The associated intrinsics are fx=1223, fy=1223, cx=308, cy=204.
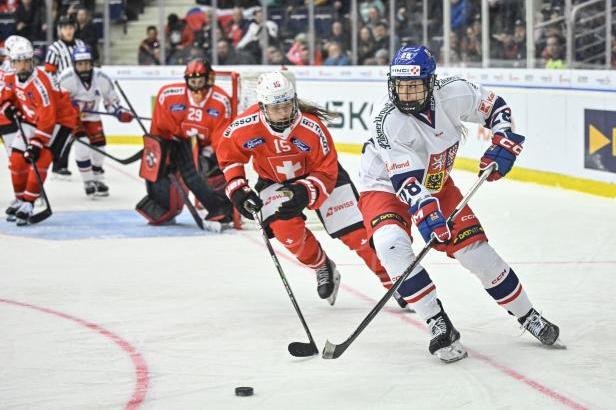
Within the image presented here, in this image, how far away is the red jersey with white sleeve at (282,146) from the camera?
554 cm

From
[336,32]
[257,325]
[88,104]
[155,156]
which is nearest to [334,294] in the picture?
[257,325]

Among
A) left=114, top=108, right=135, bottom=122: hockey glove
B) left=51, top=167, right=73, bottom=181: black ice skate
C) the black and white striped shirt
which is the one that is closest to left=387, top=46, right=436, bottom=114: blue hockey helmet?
left=114, top=108, right=135, bottom=122: hockey glove

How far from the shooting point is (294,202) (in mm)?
5398

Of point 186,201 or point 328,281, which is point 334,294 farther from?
point 186,201

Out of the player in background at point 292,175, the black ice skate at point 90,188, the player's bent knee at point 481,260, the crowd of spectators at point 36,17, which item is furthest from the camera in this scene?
the crowd of spectators at point 36,17

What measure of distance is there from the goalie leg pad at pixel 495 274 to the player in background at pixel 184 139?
3.72 metres

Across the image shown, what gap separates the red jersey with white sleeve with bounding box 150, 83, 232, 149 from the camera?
8227mm

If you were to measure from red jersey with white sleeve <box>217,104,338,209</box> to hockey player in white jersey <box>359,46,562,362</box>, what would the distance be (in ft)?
2.08

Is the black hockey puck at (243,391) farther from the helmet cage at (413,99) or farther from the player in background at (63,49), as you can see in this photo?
the player in background at (63,49)

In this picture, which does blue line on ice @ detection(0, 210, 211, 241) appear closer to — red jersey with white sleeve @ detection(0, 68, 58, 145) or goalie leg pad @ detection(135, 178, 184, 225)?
goalie leg pad @ detection(135, 178, 184, 225)

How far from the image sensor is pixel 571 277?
20.8ft

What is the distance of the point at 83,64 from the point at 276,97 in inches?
201

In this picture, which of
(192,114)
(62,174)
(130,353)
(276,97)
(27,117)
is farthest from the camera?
(62,174)

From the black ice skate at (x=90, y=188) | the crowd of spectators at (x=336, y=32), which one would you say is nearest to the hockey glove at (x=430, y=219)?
the black ice skate at (x=90, y=188)
